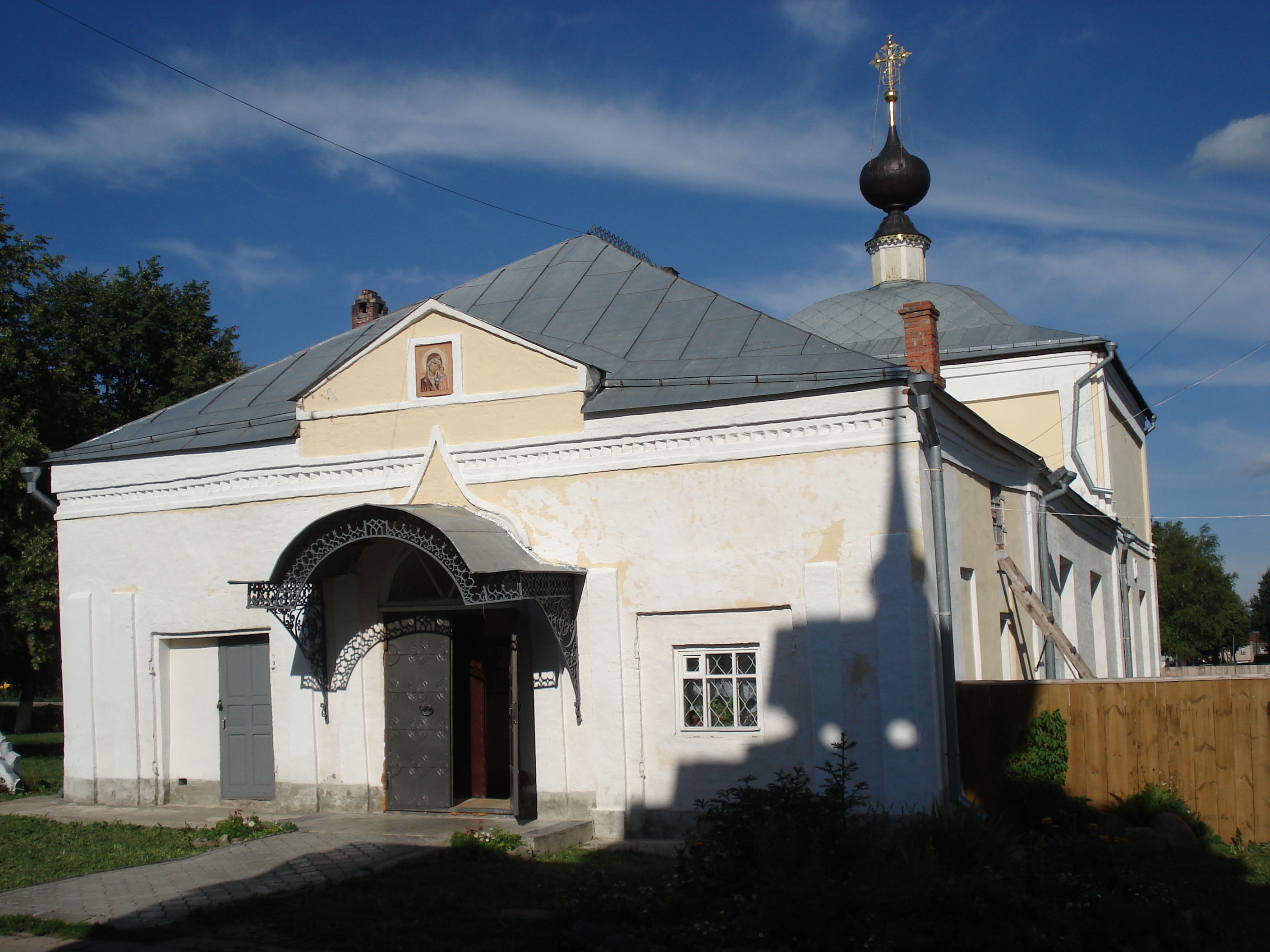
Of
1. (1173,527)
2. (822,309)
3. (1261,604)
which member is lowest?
(1261,604)

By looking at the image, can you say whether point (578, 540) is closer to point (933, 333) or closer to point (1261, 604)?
point (933, 333)

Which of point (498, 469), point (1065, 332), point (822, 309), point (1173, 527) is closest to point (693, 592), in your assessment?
point (498, 469)

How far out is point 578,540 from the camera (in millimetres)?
10625

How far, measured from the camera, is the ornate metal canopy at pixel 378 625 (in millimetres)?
9828

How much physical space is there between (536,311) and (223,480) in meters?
3.88

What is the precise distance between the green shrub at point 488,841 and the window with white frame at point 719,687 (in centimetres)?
183

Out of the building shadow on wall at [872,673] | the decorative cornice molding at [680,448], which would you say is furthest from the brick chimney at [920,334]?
the building shadow on wall at [872,673]

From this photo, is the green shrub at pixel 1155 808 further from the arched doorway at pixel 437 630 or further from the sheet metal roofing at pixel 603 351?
the arched doorway at pixel 437 630

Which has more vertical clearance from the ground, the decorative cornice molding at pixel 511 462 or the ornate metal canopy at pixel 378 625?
the decorative cornice molding at pixel 511 462

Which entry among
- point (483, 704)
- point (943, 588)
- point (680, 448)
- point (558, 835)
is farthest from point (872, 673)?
point (483, 704)

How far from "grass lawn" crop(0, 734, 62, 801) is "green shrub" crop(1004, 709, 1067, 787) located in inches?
425

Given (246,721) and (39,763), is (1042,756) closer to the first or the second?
(246,721)

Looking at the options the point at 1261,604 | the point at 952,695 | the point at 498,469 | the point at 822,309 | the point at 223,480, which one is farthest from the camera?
the point at 1261,604

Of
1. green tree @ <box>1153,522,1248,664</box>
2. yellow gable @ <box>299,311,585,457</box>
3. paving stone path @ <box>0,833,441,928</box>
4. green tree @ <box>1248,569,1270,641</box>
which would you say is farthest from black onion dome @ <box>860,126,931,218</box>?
green tree @ <box>1248,569,1270,641</box>
